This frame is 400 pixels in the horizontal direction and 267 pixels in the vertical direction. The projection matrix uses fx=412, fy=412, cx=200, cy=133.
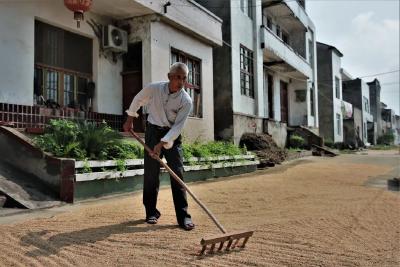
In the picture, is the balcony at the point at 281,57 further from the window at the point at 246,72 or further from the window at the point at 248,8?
the window at the point at 246,72

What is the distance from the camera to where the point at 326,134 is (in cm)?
3094

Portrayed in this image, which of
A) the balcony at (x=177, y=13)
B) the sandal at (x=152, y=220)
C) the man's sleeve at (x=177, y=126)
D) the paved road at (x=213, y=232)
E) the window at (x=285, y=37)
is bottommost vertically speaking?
the paved road at (x=213, y=232)

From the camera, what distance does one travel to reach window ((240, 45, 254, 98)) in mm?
16731

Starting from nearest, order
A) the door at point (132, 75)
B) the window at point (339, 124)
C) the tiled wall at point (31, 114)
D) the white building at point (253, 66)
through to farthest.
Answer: the tiled wall at point (31, 114)
the door at point (132, 75)
the white building at point (253, 66)
the window at point (339, 124)

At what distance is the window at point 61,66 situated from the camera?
9.57 metres

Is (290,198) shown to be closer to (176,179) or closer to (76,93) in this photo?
(176,179)

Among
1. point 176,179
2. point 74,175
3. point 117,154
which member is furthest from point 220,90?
point 176,179

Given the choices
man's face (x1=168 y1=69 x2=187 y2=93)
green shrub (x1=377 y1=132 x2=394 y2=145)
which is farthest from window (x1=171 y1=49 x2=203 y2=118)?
green shrub (x1=377 y1=132 x2=394 y2=145)

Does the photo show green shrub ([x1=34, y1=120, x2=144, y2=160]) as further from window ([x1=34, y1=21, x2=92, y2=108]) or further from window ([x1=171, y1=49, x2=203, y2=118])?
window ([x1=171, y1=49, x2=203, y2=118])

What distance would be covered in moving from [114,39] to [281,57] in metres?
11.1

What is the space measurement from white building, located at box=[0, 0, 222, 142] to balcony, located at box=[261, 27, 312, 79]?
5716 millimetres

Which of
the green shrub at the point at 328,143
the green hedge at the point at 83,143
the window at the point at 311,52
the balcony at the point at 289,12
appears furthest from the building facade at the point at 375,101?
the green hedge at the point at 83,143

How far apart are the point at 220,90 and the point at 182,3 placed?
4.35 meters

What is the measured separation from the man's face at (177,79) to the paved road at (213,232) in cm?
157
